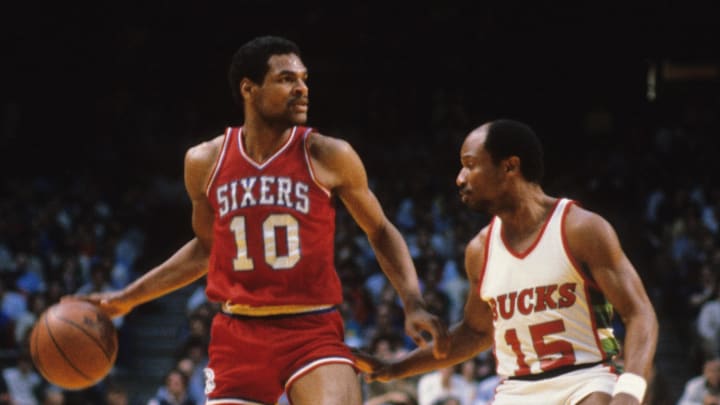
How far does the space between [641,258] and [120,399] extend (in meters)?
6.28

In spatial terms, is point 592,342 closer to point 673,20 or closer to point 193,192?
point 193,192

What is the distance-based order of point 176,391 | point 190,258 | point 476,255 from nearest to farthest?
1. point 476,255
2. point 190,258
3. point 176,391

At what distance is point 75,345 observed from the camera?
4.18m

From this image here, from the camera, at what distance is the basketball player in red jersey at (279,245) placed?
365cm

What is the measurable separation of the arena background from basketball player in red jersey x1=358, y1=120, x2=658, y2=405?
8407 millimetres

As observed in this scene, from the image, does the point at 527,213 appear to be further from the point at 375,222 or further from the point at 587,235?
the point at 375,222

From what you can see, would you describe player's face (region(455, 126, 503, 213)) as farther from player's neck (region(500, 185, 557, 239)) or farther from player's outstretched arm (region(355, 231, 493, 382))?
player's outstretched arm (region(355, 231, 493, 382))

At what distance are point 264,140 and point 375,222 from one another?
1.72 feet

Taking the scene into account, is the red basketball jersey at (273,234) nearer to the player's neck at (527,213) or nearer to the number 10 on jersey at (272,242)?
the number 10 on jersey at (272,242)

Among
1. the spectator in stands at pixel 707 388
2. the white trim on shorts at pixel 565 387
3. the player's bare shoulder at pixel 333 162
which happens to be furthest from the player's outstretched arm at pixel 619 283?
the spectator in stands at pixel 707 388

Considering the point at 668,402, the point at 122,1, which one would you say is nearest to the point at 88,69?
the point at 122,1

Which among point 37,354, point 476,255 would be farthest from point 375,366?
point 37,354

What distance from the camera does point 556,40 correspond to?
14.5m

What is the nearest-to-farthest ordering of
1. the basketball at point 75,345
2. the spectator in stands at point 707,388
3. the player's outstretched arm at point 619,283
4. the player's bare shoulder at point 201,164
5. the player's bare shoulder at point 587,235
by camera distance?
the player's outstretched arm at point 619,283 → the player's bare shoulder at point 587,235 → the player's bare shoulder at point 201,164 → the basketball at point 75,345 → the spectator in stands at point 707,388
